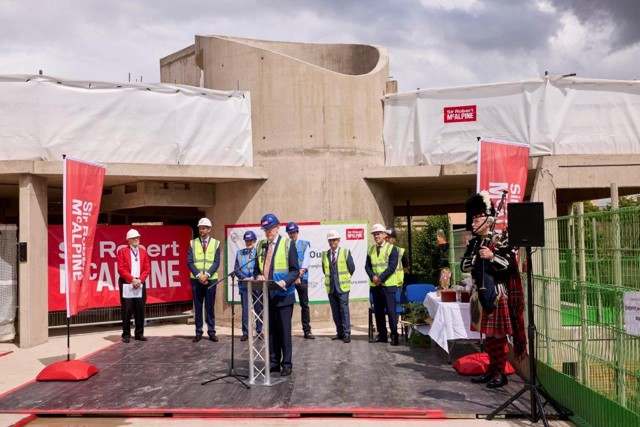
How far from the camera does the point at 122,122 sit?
1355 cm

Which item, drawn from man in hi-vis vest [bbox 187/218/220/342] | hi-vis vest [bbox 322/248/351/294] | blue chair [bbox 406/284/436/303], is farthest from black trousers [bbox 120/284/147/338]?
blue chair [bbox 406/284/436/303]

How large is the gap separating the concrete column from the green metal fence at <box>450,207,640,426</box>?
8.93 m

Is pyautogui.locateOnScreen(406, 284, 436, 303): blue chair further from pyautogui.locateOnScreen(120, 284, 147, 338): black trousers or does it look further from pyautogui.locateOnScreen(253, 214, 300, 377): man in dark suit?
pyautogui.locateOnScreen(120, 284, 147, 338): black trousers

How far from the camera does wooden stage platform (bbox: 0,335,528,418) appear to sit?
7.34 metres

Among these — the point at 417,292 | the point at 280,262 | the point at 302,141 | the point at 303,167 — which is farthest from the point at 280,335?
the point at 302,141

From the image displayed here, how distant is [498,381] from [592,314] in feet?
7.16

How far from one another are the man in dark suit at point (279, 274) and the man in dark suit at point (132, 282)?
13.9 feet

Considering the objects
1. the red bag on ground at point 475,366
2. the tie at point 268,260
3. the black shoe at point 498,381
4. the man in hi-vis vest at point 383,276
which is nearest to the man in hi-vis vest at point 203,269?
the man in hi-vis vest at point 383,276

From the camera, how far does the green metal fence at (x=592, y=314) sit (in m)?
5.45

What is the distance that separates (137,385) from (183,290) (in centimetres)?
653

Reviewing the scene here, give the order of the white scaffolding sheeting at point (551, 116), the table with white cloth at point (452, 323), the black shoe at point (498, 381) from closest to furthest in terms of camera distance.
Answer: the black shoe at point (498, 381) → the table with white cloth at point (452, 323) → the white scaffolding sheeting at point (551, 116)

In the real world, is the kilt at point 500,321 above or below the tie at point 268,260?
below

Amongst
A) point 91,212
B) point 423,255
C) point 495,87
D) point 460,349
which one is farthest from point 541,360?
point 423,255

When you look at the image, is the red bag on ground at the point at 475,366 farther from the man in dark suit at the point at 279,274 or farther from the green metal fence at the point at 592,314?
the man in dark suit at the point at 279,274
